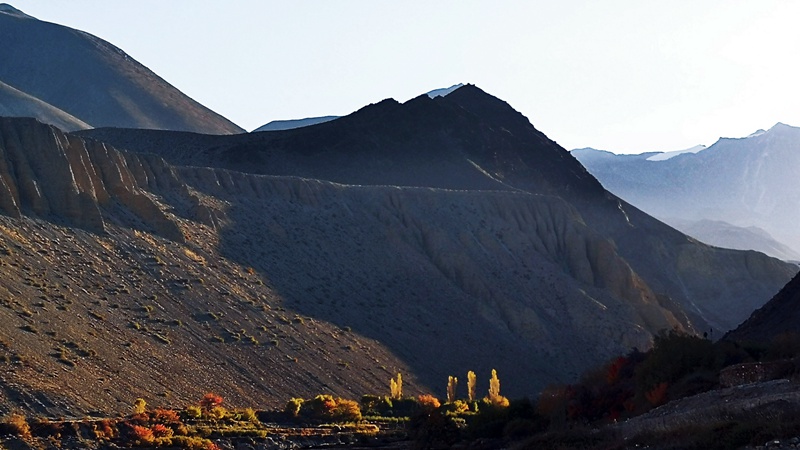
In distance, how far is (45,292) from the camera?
139 ft

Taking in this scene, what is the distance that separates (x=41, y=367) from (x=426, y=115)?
76805 mm

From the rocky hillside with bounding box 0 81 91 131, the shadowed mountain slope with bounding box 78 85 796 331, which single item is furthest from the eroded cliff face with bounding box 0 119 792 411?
the rocky hillside with bounding box 0 81 91 131

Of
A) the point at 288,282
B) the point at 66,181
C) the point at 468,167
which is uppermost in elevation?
the point at 468,167

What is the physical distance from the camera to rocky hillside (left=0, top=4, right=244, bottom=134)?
16675 cm

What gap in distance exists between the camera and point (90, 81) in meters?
175

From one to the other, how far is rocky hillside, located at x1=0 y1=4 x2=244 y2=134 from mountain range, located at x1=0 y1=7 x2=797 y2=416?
2641 inches

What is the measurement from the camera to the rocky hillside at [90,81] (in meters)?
167

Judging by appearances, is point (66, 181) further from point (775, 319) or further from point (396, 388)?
point (775, 319)

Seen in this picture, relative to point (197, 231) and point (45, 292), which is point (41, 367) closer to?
point (45, 292)

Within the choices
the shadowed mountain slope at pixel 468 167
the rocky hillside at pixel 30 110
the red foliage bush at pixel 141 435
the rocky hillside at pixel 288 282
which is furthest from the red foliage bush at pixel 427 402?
the rocky hillside at pixel 30 110

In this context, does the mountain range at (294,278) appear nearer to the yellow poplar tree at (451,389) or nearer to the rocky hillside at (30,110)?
the yellow poplar tree at (451,389)

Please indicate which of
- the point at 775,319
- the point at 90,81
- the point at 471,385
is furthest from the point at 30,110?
the point at 775,319

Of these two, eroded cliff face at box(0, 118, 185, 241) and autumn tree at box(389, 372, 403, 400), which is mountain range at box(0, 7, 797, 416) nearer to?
eroded cliff face at box(0, 118, 185, 241)

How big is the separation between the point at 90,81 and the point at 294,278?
12533 centimetres
